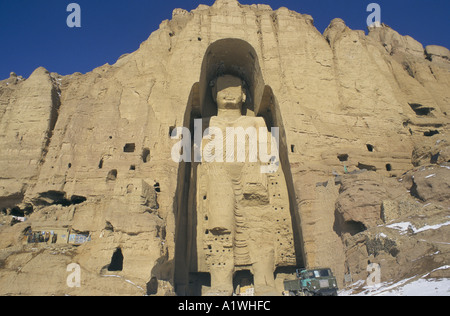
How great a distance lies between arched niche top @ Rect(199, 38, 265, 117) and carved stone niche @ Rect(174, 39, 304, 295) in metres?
0.09

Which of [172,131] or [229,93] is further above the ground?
[229,93]

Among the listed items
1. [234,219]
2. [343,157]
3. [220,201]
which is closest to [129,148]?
[220,201]

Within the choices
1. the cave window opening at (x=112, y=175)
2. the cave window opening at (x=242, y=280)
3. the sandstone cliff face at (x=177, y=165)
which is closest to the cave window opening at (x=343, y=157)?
the sandstone cliff face at (x=177, y=165)

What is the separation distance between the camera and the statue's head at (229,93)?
1791 centimetres

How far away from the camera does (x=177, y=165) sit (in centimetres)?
1330

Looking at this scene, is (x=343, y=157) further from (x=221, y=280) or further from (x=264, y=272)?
(x=221, y=280)

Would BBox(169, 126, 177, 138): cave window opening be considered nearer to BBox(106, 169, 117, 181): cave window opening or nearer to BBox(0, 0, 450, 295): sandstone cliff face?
BBox(0, 0, 450, 295): sandstone cliff face

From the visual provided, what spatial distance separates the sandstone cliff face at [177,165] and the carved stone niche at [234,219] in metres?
0.94

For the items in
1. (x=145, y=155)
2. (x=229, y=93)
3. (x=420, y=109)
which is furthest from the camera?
(x=229, y=93)

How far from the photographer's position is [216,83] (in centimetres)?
1855

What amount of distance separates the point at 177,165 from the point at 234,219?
10.9ft

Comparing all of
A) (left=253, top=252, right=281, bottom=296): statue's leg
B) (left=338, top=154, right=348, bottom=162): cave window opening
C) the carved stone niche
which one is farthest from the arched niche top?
(left=253, top=252, right=281, bottom=296): statue's leg

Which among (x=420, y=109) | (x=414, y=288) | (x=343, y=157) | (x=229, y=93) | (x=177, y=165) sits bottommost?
(x=414, y=288)

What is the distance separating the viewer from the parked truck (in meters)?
9.38
